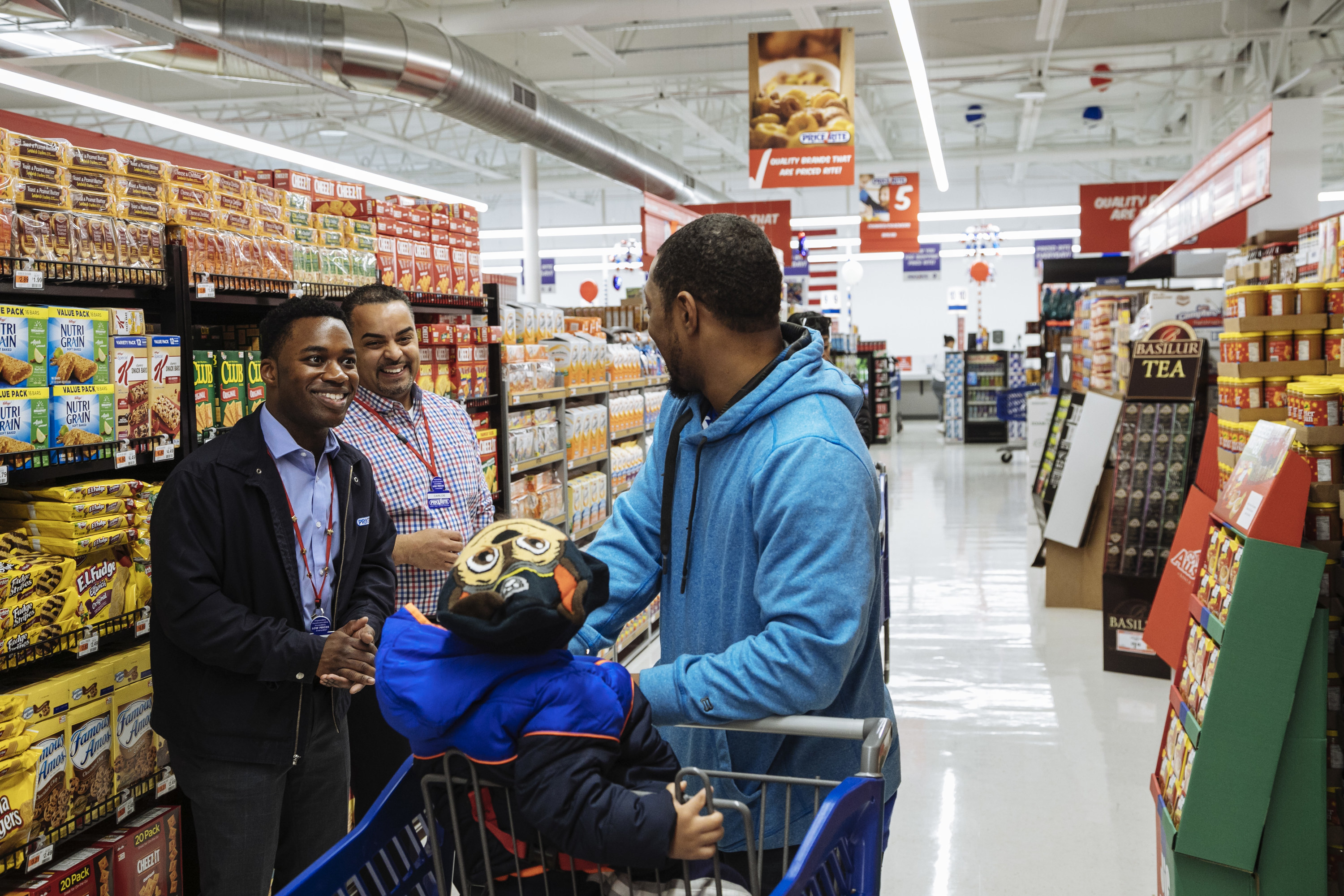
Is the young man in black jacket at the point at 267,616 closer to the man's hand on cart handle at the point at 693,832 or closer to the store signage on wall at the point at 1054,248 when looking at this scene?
the man's hand on cart handle at the point at 693,832

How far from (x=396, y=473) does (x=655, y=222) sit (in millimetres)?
7643

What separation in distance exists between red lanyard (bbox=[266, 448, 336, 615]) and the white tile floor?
86.0 inches

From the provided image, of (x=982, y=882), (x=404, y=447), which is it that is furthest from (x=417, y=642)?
(x=982, y=882)

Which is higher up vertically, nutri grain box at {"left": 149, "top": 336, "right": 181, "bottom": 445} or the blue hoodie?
nutri grain box at {"left": 149, "top": 336, "right": 181, "bottom": 445}

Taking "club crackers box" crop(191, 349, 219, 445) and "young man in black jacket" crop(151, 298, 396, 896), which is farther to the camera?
"club crackers box" crop(191, 349, 219, 445)

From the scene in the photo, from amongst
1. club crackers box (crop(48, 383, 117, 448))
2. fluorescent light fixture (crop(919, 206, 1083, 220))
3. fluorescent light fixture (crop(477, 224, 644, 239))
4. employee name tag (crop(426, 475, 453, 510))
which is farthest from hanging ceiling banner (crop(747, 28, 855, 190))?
fluorescent light fixture (crop(477, 224, 644, 239))

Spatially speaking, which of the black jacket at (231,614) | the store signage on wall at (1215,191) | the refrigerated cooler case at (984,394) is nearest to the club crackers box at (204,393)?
the black jacket at (231,614)

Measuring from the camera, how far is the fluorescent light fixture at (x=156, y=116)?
7047 millimetres

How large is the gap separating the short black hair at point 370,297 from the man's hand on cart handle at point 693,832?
80.4 inches

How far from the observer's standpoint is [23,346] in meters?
2.35

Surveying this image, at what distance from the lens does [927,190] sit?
29109 millimetres

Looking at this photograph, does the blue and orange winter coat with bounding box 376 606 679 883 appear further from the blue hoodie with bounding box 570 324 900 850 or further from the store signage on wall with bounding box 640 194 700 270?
the store signage on wall with bounding box 640 194 700 270

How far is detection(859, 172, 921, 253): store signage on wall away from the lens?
1496 cm

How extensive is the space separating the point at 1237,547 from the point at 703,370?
6.91 ft
